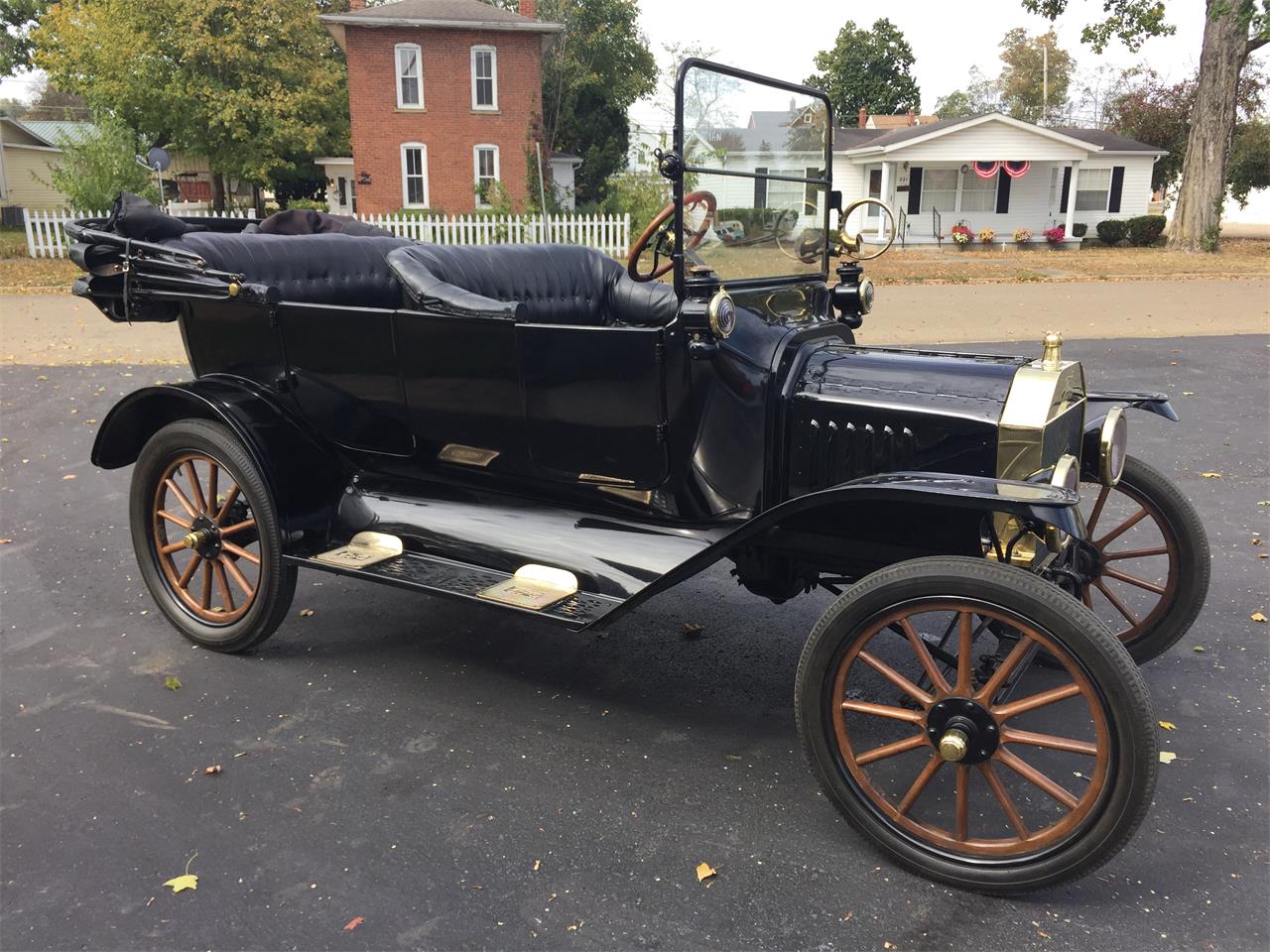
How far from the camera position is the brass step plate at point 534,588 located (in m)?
2.85

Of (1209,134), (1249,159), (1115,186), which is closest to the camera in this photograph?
(1209,134)

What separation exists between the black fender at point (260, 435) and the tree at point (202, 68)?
23059 millimetres

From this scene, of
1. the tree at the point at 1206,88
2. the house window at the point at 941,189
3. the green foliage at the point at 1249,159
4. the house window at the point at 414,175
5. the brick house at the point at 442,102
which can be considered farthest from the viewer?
the green foliage at the point at 1249,159

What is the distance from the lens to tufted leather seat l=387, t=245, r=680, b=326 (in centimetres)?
352

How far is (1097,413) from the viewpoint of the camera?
3080 mm

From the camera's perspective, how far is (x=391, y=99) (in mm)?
24359

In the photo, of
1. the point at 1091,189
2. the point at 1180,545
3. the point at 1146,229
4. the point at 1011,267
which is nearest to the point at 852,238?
the point at 1180,545

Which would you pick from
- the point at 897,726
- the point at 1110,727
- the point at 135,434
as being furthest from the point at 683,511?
the point at 135,434

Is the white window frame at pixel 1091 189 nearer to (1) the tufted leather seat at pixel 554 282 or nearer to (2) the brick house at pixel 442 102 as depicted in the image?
(2) the brick house at pixel 442 102

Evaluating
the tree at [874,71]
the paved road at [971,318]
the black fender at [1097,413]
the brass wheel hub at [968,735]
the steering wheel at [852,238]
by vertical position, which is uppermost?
the tree at [874,71]

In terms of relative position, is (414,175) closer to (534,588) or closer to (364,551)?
(364,551)

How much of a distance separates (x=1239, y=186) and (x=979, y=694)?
39503 millimetres

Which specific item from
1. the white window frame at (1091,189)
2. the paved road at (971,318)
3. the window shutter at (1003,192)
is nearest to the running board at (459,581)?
the paved road at (971,318)

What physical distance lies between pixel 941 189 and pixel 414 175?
47.9 ft
